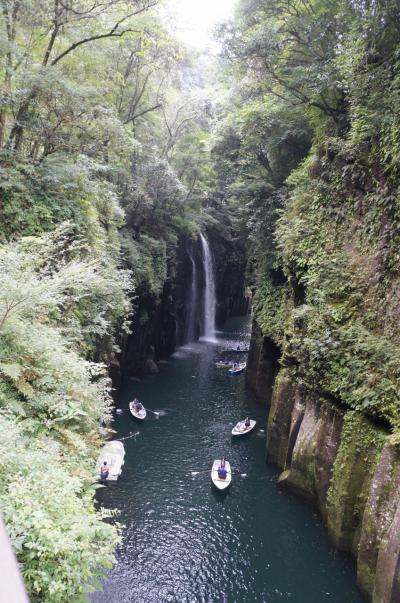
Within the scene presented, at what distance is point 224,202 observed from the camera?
40156 millimetres

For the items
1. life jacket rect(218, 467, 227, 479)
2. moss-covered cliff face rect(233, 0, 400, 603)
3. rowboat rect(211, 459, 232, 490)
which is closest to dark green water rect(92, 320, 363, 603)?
rowboat rect(211, 459, 232, 490)

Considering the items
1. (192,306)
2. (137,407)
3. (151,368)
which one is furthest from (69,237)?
(192,306)

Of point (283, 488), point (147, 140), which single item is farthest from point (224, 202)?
point (283, 488)

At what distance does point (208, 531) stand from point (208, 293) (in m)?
32.7

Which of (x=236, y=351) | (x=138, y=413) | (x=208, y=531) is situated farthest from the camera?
(x=236, y=351)

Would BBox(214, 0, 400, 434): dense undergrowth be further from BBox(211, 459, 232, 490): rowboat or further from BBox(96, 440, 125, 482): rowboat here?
BBox(96, 440, 125, 482): rowboat

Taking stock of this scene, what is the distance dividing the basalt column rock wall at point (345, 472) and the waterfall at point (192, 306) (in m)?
23.4

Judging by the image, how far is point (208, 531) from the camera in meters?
13.6

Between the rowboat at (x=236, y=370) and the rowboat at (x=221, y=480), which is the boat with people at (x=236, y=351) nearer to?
the rowboat at (x=236, y=370)

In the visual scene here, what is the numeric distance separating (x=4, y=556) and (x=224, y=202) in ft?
133

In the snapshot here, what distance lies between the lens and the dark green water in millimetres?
11281

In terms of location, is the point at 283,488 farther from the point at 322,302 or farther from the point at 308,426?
the point at 322,302

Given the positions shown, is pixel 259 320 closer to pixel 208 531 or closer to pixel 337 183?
pixel 337 183

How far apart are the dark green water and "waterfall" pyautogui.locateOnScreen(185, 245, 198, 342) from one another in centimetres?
2001
